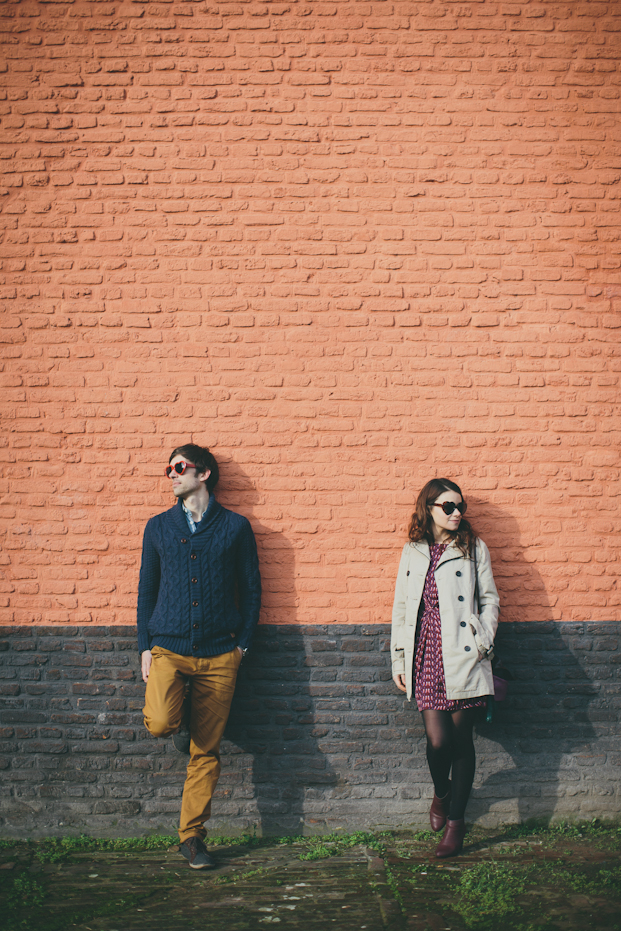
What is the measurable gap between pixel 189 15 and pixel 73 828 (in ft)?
18.5

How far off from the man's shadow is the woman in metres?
0.63

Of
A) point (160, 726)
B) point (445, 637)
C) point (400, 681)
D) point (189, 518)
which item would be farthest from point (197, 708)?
point (445, 637)

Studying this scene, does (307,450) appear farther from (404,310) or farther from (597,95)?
(597,95)

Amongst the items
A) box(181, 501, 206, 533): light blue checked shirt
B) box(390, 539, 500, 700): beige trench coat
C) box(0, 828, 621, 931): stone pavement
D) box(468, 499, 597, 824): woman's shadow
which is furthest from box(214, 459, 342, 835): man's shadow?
box(468, 499, 597, 824): woman's shadow

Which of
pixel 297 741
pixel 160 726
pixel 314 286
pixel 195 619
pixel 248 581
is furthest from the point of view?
pixel 314 286

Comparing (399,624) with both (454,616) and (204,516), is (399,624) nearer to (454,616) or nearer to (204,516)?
(454,616)

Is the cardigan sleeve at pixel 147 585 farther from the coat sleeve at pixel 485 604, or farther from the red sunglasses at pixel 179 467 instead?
the coat sleeve at pixel 485 604

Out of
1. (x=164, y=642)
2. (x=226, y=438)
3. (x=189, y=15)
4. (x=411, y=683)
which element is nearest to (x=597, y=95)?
(x=189, y=15)

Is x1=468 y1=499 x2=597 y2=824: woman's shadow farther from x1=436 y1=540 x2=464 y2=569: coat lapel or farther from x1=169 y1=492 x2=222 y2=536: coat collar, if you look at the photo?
x1=169 y1=492 x2=222 y2=536: coat collar

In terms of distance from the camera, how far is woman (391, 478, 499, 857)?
151 inches

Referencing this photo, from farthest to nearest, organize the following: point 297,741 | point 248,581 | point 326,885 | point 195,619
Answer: point 297,741 → point 248,581 → point 195,619 → point 326,885

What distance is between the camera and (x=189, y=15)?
4.43m

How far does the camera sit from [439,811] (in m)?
4.03

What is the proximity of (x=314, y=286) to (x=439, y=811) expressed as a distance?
3.58m
